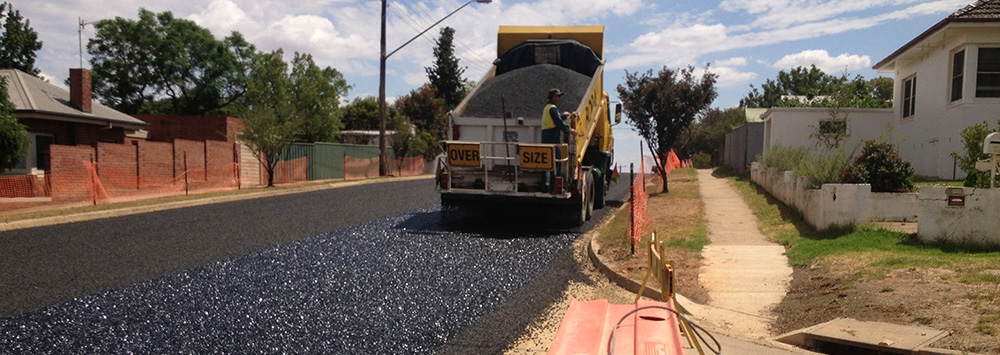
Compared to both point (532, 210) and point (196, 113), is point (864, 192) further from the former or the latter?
point (196, 113)

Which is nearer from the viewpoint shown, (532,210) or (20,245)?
(20,245)

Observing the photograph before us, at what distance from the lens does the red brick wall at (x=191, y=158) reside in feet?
78.4

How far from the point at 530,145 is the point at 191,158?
17.4m

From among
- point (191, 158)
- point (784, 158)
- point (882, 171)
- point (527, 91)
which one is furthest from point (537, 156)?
point (191, 158)

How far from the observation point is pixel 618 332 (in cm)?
452

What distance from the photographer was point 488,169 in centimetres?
1218

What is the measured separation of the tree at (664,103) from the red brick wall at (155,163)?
15.0m

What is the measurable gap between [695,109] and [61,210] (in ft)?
52.4

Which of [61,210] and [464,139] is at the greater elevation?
[464,139]

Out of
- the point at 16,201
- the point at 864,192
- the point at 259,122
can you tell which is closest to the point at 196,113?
the point at 259,122

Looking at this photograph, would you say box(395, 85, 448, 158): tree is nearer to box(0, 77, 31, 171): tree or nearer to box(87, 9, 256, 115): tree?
box(87, 9, 256, 115): tree

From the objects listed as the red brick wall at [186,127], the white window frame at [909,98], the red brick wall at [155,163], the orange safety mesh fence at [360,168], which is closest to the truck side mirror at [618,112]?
the white window frame at [909,98]

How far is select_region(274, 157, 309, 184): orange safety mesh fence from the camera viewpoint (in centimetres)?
2866

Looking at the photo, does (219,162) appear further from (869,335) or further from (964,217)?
(869,335)
